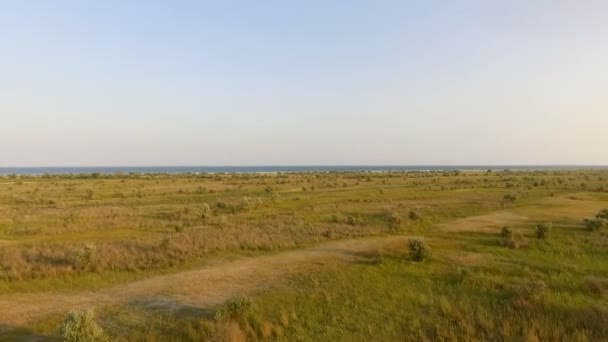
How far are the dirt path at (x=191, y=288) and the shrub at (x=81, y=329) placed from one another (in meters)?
2.70

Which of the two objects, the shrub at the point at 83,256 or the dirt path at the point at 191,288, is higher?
the shrub at the point at 83,256

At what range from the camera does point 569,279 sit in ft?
56.2

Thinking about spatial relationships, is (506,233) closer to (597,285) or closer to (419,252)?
(419,252)

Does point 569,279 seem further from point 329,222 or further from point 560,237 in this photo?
point 329,222

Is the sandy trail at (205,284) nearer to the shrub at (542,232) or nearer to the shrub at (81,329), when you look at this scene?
the shrub at (81,329)

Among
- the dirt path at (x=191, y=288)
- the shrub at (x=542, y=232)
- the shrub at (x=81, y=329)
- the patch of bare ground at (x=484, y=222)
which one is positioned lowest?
the dirt path at (x=191, y=288)

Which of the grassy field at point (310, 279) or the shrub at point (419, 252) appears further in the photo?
the shrub at point (419, 252)

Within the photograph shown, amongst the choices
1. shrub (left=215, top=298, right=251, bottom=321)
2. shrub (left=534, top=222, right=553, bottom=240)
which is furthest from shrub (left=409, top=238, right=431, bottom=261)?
shrub (left=215, top=298, right=251, bottom=321)

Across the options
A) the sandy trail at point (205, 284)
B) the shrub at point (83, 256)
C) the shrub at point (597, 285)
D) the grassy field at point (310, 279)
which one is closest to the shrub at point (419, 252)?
the grassy field at point (310, 279)

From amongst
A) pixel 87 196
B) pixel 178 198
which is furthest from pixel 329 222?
pixel 87 196

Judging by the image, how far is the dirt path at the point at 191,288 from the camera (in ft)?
48.7

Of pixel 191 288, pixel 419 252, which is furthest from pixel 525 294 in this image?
pixel 191 288

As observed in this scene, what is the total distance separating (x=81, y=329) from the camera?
11711 mm

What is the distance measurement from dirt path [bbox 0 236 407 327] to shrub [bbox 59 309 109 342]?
106 inches
